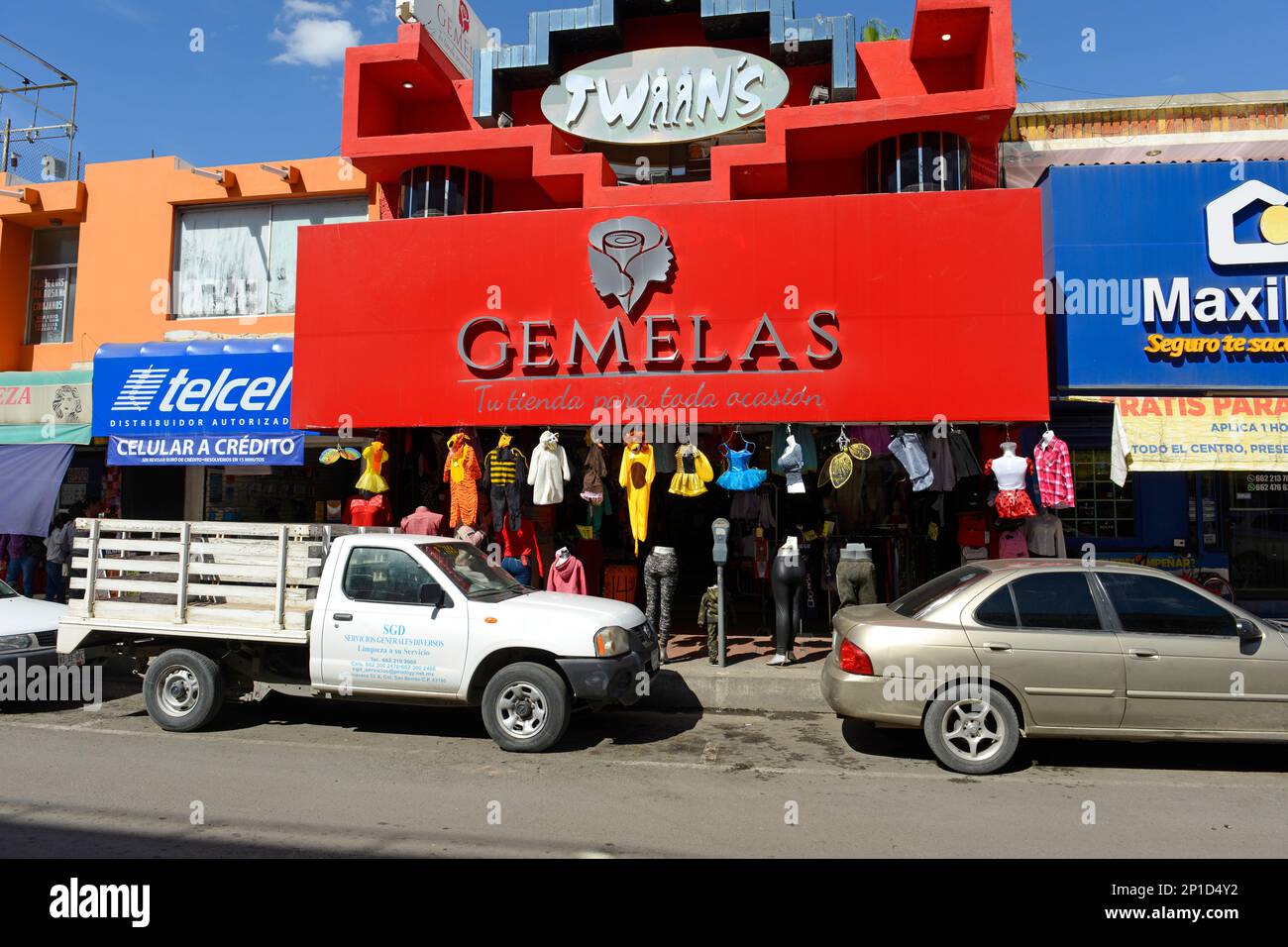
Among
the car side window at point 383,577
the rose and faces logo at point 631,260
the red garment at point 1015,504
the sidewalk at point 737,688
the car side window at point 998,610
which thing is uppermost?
the rose and faces logo at point 631,260

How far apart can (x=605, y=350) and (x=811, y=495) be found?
410 centimetres

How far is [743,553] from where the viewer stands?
12.9 meters

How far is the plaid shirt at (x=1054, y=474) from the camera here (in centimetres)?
949

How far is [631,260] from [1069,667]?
6.92m

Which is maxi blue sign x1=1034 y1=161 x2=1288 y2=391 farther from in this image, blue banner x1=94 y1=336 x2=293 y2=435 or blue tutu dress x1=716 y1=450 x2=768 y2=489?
blue banner x1=94 y1=336 x2=293 y2=435

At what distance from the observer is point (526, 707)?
6.86 meters

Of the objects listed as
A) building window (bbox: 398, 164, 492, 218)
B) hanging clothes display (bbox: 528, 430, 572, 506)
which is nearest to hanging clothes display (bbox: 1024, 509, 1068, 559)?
hanging clothes display (bbox: 528, 430, 572, 506)

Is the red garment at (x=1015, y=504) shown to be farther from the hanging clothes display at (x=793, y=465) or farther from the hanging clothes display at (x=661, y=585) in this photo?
the hanging clothes display at (x=661, y=585)

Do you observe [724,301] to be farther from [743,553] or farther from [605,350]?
[743,553]

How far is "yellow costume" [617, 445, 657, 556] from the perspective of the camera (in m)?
10.1

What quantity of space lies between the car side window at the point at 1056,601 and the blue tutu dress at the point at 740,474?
12.8 ft

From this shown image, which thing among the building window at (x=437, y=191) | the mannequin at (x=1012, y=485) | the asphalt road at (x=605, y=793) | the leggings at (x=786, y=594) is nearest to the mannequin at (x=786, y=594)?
the leggings at (x=786, y=594)

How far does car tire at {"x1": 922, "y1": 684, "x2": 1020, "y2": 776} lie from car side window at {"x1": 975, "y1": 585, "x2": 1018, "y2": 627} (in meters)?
0.51

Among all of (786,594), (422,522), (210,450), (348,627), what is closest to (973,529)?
(786,594)
